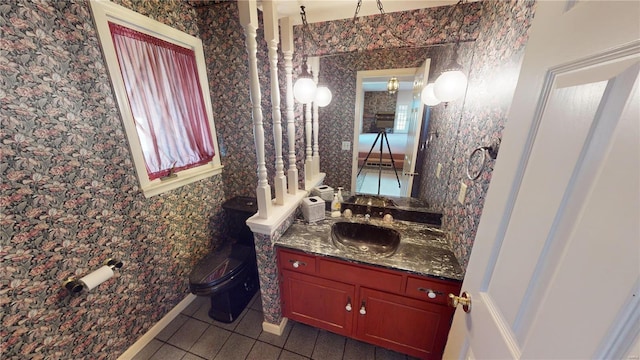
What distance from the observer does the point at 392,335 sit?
134 cm

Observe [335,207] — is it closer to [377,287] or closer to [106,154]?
[377,287]

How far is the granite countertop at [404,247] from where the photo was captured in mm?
1180

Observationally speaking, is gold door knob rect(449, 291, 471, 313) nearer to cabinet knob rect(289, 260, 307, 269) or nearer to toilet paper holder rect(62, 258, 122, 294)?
cabinet knob rect(289, 260, 307, 269)

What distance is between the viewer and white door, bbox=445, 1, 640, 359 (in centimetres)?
34

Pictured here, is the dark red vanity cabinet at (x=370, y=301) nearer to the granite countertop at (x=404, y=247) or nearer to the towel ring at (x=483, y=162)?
the granite countertop at (x=404, y=247)

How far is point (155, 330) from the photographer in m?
1.59

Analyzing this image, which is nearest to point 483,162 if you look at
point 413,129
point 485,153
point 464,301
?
point 485,153

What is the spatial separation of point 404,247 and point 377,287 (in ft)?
0.97

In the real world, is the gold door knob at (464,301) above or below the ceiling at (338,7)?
below

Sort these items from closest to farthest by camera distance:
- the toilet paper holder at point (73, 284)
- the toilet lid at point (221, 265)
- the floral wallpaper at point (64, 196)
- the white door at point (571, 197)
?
the white door at point (571, 197)
the floral wallpaper at point (64, 196)
the toilet paper holder at point (73, 284)
the toilet lid at point (221, 265)

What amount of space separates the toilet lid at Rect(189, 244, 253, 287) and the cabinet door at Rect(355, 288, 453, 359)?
3.16ft

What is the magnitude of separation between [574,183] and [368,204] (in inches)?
51.3

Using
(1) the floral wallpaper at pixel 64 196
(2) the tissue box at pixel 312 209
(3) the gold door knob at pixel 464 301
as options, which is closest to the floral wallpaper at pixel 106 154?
(1) the floral wallpaper at pixel 64 196

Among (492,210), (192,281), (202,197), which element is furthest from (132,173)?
(492,210)
